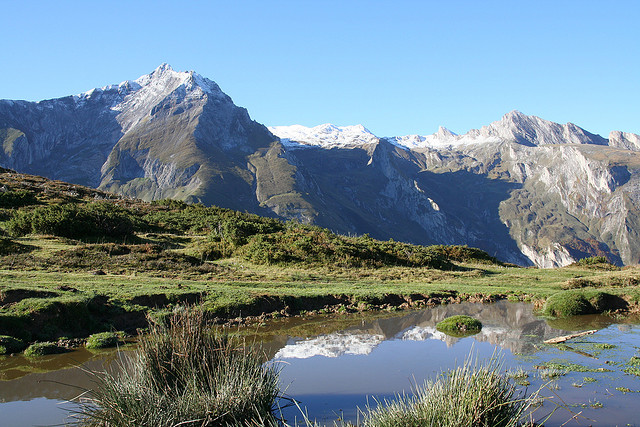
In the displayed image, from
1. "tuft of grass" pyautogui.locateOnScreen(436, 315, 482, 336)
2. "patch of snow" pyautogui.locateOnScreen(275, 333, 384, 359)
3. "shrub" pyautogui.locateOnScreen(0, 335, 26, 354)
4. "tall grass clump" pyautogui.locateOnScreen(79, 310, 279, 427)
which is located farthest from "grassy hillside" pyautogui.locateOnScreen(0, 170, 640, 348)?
"tall grass clump" pyautogui.locateOnScreen(79, 310, 279, 427)

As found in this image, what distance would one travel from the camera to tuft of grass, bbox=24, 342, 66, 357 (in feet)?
54.3

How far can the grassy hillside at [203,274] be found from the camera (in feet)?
67.6

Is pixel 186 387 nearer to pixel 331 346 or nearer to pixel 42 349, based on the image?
pixel 331 346

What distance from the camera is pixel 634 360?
50.7 ft

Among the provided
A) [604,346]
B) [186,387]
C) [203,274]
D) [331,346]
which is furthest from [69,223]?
[604,346]

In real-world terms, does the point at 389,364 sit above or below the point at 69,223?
below

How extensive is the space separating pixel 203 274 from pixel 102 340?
43.3 ft

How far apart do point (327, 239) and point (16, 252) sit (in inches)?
946

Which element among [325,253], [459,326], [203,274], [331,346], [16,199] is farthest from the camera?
[16,199]

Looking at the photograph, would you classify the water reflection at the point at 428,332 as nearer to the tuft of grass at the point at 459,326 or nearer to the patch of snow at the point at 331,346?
the patch of snow at the point at 331,346

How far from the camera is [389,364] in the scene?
1611cm

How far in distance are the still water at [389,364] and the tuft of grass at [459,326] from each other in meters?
0.46

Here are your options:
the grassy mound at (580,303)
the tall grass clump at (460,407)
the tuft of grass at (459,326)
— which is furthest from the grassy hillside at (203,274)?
the tall grass clump at (460,407)

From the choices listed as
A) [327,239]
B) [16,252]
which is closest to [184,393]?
[16,252]
